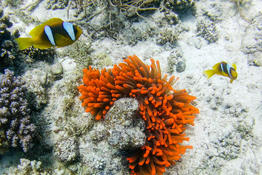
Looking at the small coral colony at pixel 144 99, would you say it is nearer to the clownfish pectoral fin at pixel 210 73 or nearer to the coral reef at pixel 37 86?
the clownfish pectoral fin at pixel 210 73

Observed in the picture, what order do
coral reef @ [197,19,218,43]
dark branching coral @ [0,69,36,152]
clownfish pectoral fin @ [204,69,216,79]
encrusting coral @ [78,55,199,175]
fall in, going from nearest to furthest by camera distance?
encrusting coral @ [78,55,199,175] → dark branching coral @ [0,69,36,152] → clownfish pectoral fin @ [204,69,216,79] → coral reef @ [197,19,218,43]

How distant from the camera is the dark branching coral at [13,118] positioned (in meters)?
3.04

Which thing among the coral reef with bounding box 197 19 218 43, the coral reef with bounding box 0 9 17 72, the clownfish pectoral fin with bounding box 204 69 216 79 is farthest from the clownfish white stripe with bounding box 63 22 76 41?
the coral reef with bounding box 197 19 218 43

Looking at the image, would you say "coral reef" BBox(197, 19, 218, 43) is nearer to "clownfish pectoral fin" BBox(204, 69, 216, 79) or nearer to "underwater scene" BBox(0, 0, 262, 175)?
"underwater scene" BBox(0, 0, 262, 175)

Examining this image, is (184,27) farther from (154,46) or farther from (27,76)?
(27,76)

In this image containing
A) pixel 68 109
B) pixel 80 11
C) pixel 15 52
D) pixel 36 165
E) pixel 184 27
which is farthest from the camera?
pixel 80 11

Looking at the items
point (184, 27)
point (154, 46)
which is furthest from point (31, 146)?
point (184, 27)

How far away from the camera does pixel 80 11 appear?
530 centimetres

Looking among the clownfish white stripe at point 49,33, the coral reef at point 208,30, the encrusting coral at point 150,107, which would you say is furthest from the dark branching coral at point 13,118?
the coral reef at point 208,30

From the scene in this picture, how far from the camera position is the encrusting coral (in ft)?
9.48

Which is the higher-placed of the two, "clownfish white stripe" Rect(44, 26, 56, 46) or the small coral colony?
"clownfish white stripe" Rect(44, 26, 56, 46)

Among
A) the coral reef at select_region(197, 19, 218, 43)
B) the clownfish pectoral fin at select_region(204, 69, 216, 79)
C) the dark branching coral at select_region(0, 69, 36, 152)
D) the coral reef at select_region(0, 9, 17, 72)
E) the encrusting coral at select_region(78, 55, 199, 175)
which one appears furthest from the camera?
the coral reef at select_region(197, 19, 218, 43)

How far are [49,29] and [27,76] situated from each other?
165cm

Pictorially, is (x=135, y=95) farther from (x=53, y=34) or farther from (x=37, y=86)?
(x=37, y=86)
